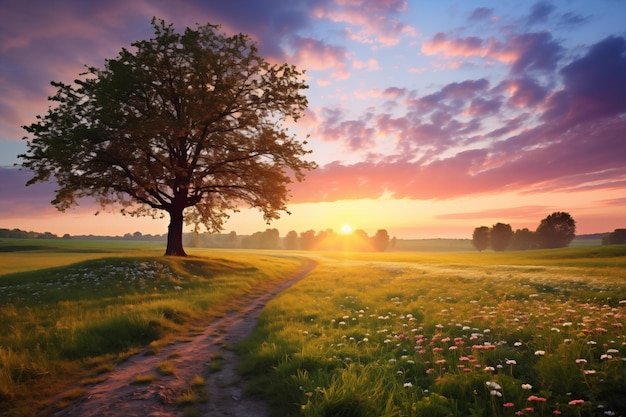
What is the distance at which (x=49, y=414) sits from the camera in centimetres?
620

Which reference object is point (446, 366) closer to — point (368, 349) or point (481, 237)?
point (368, 349)

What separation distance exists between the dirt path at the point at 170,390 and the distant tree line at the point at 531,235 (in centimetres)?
13814

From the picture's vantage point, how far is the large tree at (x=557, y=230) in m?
116

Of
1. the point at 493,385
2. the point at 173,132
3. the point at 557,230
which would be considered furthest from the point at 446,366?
the point at 557,230

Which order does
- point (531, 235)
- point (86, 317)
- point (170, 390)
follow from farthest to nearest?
point (531, 235), point (86, 317), point (170, 390)

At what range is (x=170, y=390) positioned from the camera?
698cm

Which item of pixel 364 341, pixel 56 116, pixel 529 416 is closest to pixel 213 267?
pixel 56 116

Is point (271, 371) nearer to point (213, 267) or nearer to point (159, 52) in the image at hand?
point (213, 267)

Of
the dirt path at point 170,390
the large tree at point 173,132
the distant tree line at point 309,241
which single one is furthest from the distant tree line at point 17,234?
the dirt path at point 170,390

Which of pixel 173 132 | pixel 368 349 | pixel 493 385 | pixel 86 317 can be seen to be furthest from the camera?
pixel 173 132

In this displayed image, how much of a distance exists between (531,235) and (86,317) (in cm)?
15362

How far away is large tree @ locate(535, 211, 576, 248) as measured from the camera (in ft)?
379

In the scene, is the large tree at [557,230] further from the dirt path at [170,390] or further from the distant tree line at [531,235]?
the dirt path at [170,390]

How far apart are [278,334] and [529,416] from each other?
704 centimetres
